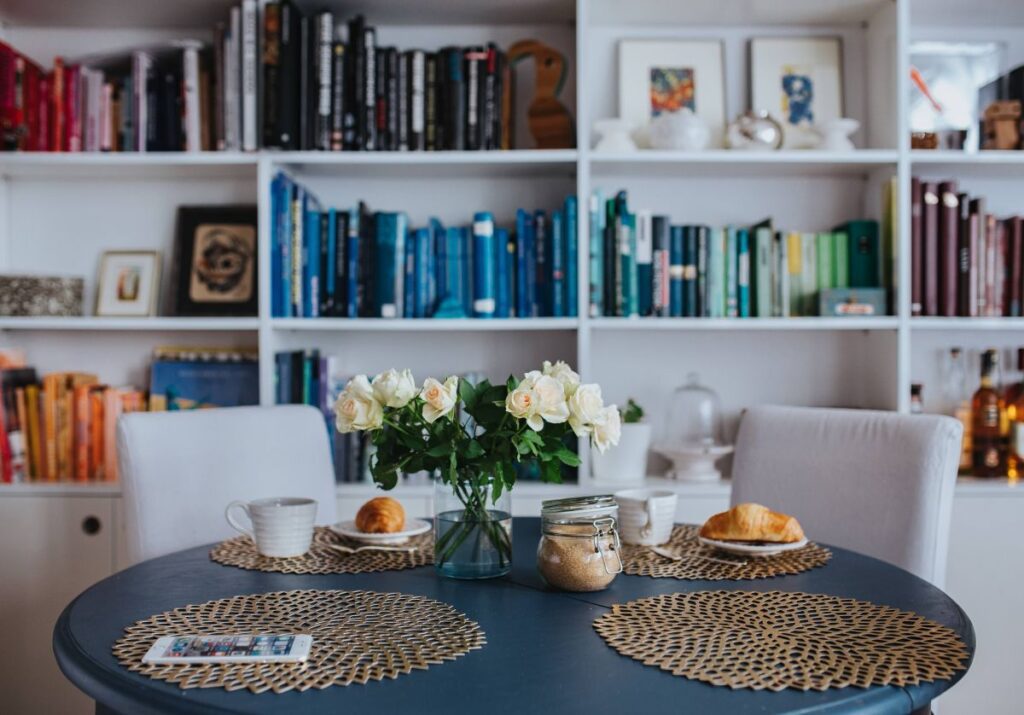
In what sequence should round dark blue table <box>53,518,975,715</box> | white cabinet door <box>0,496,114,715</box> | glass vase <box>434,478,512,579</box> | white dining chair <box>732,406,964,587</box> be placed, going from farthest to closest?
white cabinet door <box>0,496,114,715</box>
white dining chair <box>732,406,964,587</box>
glass vase <box>434,478,512,579</box>
round dark blue table <box>53,518,975,715</box>

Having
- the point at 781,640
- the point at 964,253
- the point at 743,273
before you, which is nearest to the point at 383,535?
the point at 781,640

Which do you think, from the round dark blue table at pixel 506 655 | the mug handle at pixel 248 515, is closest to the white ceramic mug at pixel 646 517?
the round dark blue table at pixel 506 655

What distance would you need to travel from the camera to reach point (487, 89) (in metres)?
2.56

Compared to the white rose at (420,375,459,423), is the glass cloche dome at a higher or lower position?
lower

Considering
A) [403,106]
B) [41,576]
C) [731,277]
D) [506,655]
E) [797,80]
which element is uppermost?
[797,80]

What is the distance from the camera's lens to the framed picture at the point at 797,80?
2.76 meters

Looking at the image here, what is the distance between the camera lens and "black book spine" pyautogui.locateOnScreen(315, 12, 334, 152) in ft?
8.23

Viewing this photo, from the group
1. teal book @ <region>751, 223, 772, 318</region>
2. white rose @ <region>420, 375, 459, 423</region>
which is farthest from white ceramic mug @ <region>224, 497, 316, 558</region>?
teal book @ <region>751, 223, 772, 318</region>

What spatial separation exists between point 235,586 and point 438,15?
1915 millimetres

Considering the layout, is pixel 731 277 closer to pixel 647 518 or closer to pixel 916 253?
pixel 916 253

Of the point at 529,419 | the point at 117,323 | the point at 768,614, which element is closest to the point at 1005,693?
the point at 768,614

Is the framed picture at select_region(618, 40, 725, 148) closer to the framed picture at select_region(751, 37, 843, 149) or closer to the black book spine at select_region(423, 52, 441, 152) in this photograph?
the framed picture at select_region(751, 37, 843, 149)

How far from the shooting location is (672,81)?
277cm

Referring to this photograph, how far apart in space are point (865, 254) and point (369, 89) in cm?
144
